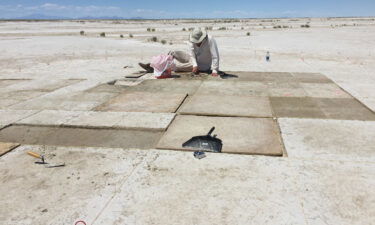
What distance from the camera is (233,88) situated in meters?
7.91

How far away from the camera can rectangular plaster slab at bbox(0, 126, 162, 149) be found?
464cm

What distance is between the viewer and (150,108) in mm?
6324

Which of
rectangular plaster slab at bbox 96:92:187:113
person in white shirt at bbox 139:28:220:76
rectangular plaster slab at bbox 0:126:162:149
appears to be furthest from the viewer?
person in white shirt at bbox 139:28:220:76

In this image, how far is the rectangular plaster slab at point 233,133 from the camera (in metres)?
4.29

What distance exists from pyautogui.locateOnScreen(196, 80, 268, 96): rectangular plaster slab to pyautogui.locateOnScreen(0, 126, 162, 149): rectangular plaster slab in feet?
9.70

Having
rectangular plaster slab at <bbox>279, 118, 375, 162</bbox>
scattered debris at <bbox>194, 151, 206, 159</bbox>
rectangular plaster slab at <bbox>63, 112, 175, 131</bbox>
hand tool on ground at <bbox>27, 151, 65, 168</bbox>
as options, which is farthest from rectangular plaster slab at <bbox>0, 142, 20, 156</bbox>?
rectangular plaster slab at <bbox>279, 118, 375, 162</bbox>

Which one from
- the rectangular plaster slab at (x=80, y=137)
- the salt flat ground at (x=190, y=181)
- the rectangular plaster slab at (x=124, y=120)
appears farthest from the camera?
the rectangular plaster slab at (x=124, y=120)

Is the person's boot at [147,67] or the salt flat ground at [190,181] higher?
the person's boot at [147,67]

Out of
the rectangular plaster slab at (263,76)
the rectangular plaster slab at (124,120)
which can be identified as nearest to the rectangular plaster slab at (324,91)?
the rectangular plaster slab at (263,76)

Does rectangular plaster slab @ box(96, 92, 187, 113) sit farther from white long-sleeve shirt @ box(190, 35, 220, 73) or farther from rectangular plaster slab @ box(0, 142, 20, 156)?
white long-sleeve shirt @ box(190, 35, 220, 73)

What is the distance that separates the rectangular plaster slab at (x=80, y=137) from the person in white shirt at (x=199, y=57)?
4829 millimetres

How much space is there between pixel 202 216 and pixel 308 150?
211cm

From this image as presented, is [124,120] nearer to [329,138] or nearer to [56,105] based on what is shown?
[56,105]

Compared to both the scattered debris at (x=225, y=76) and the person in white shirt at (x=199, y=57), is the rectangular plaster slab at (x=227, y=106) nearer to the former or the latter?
the scattered debris at (x=225, y=76)
